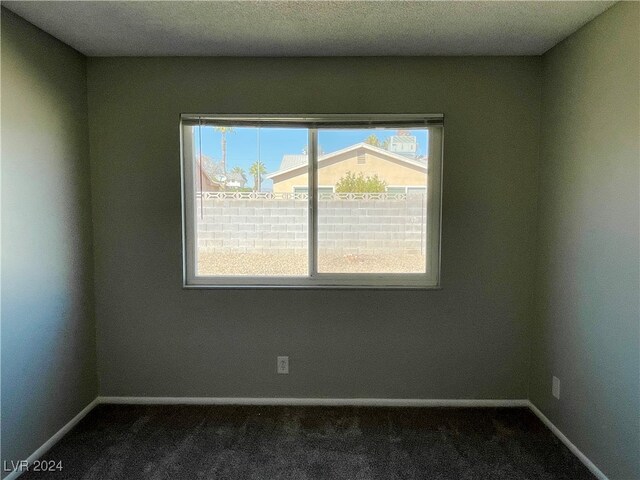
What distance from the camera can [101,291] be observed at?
8.37ft

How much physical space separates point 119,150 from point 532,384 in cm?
317

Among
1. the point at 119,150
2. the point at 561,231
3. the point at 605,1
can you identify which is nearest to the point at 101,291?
the point at 119,150

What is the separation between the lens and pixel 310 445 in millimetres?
2137

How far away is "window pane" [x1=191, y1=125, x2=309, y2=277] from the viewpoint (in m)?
2.52

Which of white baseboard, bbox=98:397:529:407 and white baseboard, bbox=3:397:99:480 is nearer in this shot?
white baseboard, bbox=3:397:99:480

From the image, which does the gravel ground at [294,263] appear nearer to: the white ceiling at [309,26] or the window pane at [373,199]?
the window pane at [373,199]

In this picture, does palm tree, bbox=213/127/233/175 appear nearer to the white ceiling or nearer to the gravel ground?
the white ceiling

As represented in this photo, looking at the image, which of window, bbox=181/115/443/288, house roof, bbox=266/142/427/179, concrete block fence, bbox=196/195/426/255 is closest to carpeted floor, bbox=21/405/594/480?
window, bbox=181/115/443/288

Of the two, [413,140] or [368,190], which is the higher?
[413,140]

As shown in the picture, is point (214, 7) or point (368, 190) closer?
point (214, 7)

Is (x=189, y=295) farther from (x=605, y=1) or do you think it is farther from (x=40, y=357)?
(x=605, y=1)

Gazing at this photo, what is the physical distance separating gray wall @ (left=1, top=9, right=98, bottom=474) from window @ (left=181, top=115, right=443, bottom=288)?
25.7 inches

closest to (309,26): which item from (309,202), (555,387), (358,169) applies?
(358,169)

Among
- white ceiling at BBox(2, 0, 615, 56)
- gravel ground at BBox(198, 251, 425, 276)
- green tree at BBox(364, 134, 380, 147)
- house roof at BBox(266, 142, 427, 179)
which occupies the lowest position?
gravel ground at BBox(198, 251, 425, 276)
